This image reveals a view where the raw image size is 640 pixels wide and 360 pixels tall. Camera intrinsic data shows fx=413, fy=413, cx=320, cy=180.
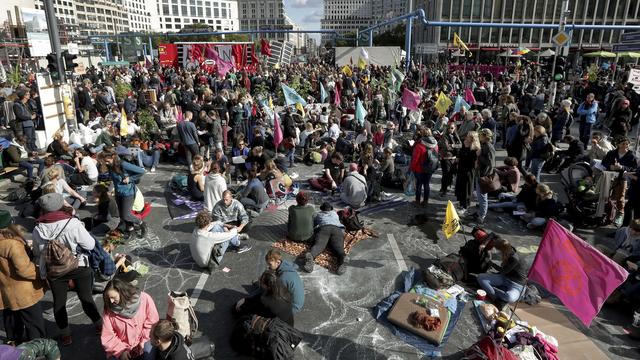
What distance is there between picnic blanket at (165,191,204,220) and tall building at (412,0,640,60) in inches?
2466

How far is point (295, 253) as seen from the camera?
306 inches

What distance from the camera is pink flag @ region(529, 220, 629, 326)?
419 centimetres

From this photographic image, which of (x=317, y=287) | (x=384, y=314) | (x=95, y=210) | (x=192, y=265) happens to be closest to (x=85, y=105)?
(x=95, y=210)

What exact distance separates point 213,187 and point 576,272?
6569 millimetres

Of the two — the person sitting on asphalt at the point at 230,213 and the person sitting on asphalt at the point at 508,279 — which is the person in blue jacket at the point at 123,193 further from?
the person sitting on asphalt at the point at 508,279

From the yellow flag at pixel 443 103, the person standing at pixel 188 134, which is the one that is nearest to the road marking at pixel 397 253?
the person standing at pixel 188 134

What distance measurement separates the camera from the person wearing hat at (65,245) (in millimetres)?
5262

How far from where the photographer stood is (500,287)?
6.30 m

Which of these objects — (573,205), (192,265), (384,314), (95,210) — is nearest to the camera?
(384,314)

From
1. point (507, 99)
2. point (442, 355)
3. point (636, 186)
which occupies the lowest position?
point (442, 355)

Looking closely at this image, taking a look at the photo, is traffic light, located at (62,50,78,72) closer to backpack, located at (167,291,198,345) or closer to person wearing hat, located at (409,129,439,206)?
person wearing hat, located at (409,129,439,206)

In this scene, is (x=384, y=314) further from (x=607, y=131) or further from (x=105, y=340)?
(x=607, y=131)

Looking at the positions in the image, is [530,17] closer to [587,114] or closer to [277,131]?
[587,114]

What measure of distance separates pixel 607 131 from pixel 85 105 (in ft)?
74.1
